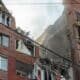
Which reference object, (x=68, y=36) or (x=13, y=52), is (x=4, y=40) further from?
(x=68, y=36)

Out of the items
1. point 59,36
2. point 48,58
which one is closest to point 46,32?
point 59,36

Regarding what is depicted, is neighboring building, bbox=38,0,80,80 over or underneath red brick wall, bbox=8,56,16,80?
over

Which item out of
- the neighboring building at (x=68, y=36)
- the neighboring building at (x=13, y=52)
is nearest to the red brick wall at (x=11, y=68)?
the neighboring building at (x=13, y=52)

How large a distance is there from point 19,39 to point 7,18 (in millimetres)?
1303

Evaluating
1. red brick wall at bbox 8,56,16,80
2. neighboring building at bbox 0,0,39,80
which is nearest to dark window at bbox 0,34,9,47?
neighboring building at bbox 0,0,39,80

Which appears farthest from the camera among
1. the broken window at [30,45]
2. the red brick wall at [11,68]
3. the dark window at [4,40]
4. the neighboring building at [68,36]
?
the neighboring building at [68,36]

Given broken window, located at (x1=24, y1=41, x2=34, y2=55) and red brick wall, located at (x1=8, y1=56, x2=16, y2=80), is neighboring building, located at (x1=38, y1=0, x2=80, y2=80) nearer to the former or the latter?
broken window, located at (x1=24, y1=41, x2=34, y2=55)

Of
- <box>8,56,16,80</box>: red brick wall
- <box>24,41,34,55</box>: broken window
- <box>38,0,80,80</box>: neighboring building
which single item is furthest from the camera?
<box>38,0,80,80</box>: neighboring building

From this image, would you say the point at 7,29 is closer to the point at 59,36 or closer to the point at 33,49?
the point at 33,49

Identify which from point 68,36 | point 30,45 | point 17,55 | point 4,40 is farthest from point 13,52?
point 68,36

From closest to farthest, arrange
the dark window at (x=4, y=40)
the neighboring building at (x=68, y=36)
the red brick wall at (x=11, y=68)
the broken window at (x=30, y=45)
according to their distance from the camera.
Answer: the red brick wall at (x=11, y=68), the dark window at (x=4, y=40), the broken window at (x=30, y=45), the neighboring building at (x=68, y=36)

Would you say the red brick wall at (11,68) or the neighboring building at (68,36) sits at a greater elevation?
the neighboring building at (68,36)

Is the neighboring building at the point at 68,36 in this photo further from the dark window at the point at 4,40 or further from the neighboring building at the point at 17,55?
the dark window at the point at 4,40

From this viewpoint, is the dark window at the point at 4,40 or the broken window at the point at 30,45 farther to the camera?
the broken window at the point at 30,45
